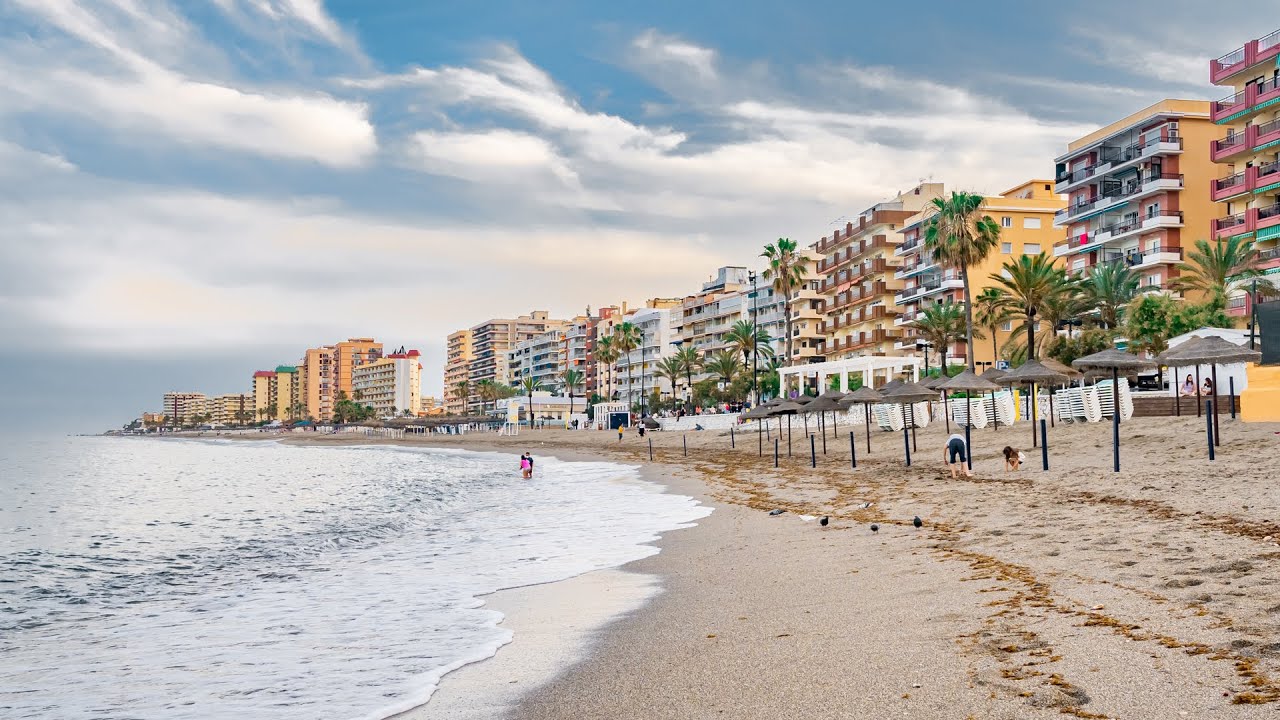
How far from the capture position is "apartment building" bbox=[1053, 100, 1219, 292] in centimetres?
6216

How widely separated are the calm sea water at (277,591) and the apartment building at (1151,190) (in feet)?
163

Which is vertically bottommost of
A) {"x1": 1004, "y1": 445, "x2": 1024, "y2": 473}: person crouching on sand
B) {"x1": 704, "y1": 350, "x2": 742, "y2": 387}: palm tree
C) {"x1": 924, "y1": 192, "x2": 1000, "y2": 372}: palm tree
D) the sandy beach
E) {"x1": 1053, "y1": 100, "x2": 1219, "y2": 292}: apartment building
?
the sandy beach

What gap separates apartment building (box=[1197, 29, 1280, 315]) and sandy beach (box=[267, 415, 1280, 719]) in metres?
43.1

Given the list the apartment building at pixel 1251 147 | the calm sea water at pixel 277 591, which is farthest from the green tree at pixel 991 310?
the calm sea water at pixel 277 591

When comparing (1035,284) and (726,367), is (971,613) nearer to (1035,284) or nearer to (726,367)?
(1035,284)

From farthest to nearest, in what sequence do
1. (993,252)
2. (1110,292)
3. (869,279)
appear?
(869,279) → (993,252) → (1110,292)

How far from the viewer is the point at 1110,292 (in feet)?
179

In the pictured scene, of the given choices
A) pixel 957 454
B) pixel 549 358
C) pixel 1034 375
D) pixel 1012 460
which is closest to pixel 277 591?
pixel 957 454

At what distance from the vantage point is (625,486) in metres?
31.2

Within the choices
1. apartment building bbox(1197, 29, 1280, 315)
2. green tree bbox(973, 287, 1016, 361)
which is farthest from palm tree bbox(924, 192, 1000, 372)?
apartment building bbox(1197, 29, 1280, 315)

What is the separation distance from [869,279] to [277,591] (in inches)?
3371

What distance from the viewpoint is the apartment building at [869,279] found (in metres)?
89.7

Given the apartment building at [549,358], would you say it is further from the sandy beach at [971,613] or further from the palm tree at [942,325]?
the sandy beach at [971,613]

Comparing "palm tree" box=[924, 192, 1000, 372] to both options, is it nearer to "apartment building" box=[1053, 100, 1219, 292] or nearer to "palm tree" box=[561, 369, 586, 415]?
"apartment building" box=[1053, 100, 1219, 292]
